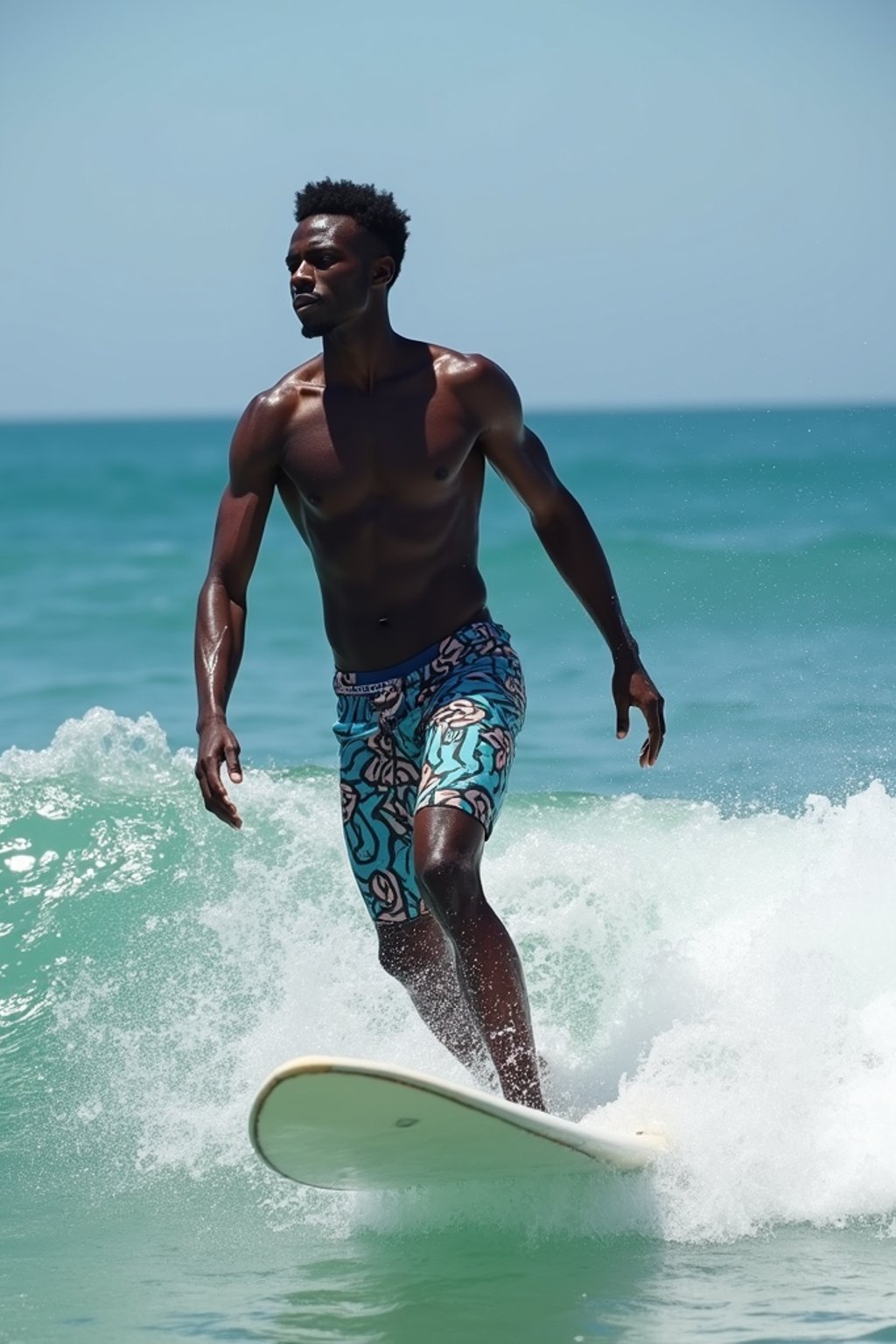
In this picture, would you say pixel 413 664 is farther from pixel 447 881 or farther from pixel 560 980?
pixel 560 980

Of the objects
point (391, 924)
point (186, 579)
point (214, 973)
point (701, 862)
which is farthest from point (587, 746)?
point (186, 579)

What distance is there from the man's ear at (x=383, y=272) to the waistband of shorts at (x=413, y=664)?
3.01ft

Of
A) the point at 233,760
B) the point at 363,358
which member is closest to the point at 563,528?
the point at 363,358

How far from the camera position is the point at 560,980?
6.66 meters

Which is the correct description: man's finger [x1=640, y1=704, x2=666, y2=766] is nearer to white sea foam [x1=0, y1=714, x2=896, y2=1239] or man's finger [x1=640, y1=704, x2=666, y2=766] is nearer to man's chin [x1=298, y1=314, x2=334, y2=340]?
white sea foam [x1=0, y1=714, x2=896, y2=1239]

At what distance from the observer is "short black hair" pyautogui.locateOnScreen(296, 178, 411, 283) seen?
491 centimetres

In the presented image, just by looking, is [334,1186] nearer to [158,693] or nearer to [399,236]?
[399,236]

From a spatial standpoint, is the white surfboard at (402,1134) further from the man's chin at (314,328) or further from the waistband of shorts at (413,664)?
the man's chin at (314,328)

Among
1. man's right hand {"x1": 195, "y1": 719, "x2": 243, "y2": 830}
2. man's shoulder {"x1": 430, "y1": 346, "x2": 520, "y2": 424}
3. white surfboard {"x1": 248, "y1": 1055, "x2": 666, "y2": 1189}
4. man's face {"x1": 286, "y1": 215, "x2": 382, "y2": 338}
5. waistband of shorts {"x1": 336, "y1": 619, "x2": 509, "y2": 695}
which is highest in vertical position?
man's face {"x1": 286, "y1": 215, "x2": 382, "y2": 338}

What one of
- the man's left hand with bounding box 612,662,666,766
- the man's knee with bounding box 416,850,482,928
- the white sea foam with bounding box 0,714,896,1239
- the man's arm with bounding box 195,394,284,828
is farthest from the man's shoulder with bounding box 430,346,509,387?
the white sea foam with bounding box 0,714,896,1239

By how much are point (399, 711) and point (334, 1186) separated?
1.22 metres

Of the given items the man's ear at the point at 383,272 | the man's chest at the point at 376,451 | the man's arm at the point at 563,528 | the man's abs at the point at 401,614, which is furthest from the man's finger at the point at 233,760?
the man's ear at the point at 383,272

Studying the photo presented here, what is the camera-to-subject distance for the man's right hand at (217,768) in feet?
14.8

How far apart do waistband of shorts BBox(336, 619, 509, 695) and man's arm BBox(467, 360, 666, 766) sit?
29cm
